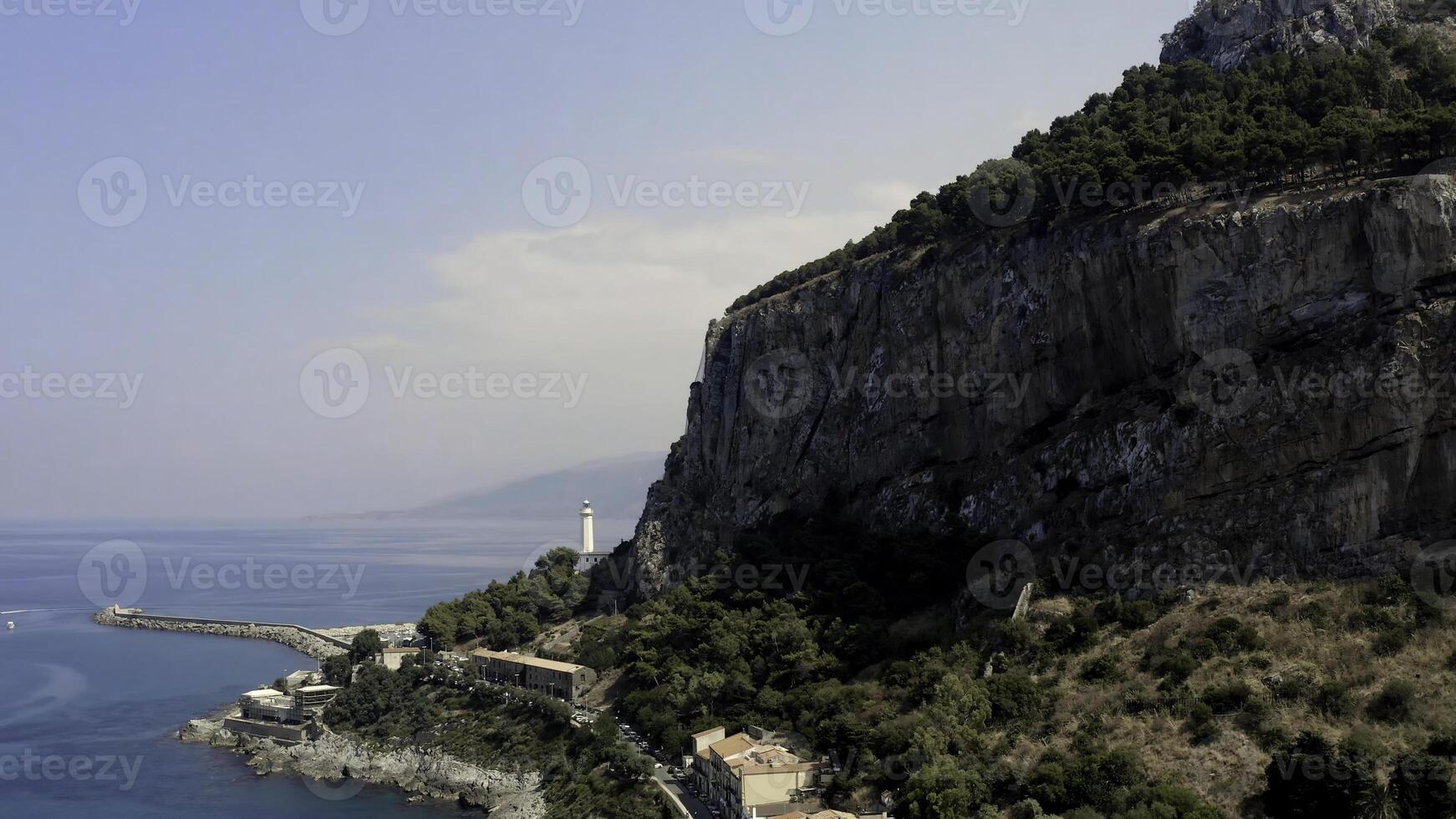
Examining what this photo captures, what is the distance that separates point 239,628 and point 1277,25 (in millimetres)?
82880

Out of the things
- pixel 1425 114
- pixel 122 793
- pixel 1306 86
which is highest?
pixel 1306 86

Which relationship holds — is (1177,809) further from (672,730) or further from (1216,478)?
(672,730)

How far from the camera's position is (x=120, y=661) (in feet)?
259

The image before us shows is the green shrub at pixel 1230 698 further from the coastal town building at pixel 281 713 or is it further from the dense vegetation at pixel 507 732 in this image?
the coastal town building at pixel 281 713

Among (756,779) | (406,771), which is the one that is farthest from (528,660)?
(756,779)

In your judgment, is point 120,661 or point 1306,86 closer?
point 1306,86

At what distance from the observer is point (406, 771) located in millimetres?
47375

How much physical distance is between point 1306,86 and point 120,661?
77.4 metres

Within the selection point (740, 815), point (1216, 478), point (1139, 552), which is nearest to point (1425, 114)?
point (1216, 478)

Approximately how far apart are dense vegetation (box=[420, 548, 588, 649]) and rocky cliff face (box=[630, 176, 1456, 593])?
16.2 metres

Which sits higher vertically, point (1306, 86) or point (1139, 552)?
point (1306, 86)

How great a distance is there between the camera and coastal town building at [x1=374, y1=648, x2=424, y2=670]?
6006cm

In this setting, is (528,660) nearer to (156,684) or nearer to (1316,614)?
(156,684)

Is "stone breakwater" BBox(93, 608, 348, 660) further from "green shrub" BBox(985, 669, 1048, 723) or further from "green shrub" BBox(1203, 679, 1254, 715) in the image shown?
"green shrub" BBox(1203, 679, 1254, 715)
